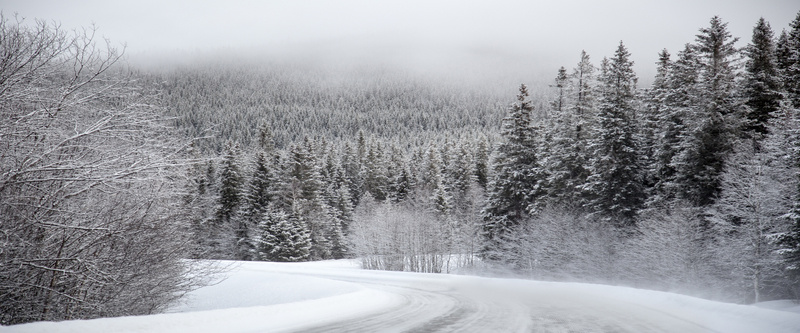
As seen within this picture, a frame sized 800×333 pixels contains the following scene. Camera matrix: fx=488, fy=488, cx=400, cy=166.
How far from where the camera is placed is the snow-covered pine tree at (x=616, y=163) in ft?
103

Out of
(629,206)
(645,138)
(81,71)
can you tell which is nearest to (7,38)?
(81,71)

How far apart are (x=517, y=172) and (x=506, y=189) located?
68.5 inches

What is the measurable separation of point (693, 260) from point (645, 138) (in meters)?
10.1

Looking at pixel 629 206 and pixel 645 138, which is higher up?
pixel 645 138

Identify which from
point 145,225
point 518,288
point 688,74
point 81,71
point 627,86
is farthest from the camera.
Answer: point 627,86

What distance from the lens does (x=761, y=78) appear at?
28.6 m

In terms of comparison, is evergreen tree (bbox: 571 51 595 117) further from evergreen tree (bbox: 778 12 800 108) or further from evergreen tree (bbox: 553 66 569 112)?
evergreen tree (bbox: 778 12 800 108)

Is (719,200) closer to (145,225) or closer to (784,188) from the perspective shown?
(784,188)

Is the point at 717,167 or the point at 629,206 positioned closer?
the point at 717,167

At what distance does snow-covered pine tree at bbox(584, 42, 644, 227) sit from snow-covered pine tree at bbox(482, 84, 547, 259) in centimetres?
444

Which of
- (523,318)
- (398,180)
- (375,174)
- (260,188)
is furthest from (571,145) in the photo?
(375,174)

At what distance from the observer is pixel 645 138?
33781 mm

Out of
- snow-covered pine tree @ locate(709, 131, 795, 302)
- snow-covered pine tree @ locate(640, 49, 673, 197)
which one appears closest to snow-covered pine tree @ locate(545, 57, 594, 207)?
snow-covered pine tree @ locate(640, 49, 673, 197)

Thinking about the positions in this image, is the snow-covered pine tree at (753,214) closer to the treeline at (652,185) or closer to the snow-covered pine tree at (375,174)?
the treeline at (652,185)
